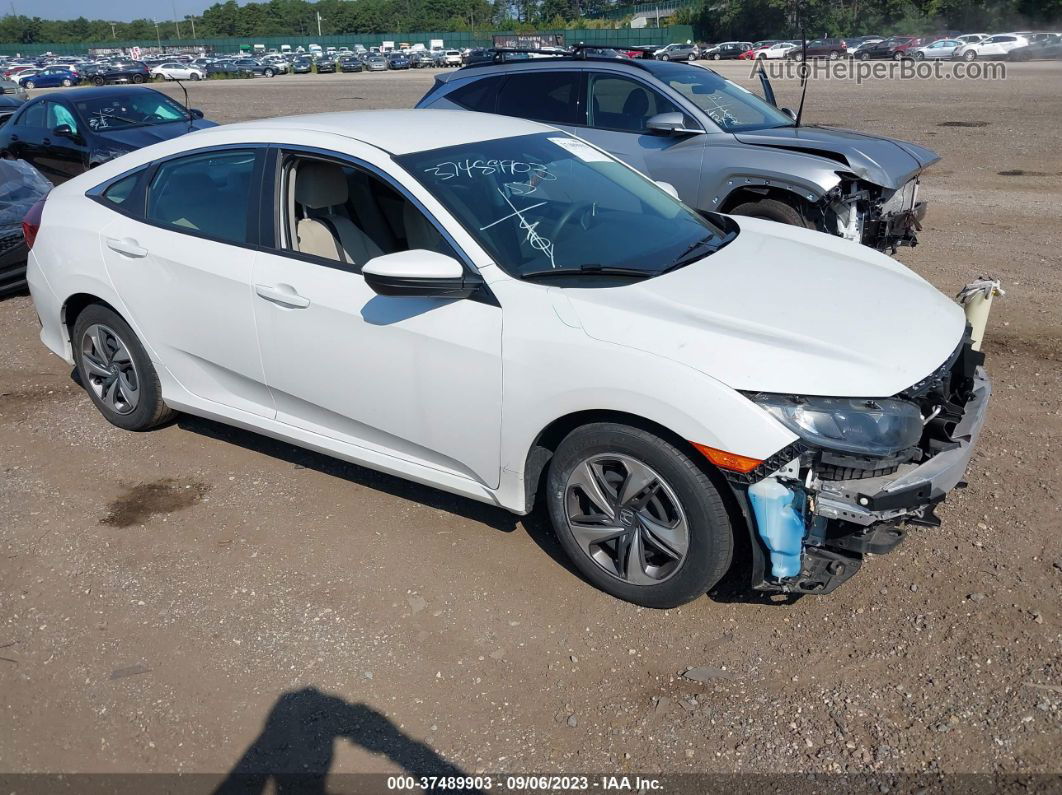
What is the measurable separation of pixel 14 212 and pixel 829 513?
8.16m

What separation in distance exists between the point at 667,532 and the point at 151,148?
3546 mm

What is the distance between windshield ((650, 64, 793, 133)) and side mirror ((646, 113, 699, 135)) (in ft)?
0.97

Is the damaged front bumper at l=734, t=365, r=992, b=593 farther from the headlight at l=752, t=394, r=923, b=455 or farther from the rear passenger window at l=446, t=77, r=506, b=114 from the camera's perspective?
the rear passenger window at l=446, t=77, r=506, b=114

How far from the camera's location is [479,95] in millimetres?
8750

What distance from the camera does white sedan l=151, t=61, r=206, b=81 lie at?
6011 cm

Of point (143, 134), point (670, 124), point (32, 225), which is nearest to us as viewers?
point (32, 225)


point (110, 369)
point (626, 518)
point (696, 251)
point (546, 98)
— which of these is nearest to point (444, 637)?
point (626, 518)

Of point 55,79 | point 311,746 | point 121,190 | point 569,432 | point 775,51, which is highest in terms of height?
point 55,79

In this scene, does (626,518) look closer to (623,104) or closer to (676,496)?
(676,496)

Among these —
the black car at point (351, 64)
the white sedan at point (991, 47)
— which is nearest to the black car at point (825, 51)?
the white sedan at point (991, 47)

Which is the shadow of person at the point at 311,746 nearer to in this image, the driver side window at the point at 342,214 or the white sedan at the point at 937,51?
the driver side window at the point at 342,214

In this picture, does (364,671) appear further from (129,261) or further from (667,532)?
(129,261)

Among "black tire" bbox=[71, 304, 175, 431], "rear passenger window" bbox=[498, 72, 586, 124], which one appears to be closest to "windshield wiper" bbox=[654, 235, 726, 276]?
"black tire" bbox=[71, 304, 175, 431]

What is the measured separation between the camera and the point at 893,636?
11.1 ft
